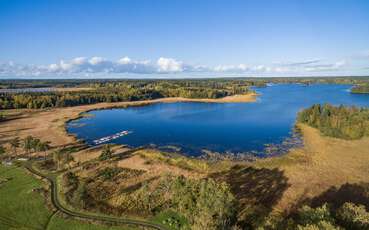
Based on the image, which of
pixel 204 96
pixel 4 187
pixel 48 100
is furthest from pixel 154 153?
pixel 204 96

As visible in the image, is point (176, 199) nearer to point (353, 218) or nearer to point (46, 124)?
point (353, 218)

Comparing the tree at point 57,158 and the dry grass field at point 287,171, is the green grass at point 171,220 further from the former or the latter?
the tree at point 57,158

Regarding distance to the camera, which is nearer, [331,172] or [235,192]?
[235,192]

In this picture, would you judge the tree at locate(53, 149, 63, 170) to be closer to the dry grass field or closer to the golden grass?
the dry grass field

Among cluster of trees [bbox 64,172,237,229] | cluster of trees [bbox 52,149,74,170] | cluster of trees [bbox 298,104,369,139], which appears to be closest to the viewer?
cluster of trees [bbox 64,172,237,229]

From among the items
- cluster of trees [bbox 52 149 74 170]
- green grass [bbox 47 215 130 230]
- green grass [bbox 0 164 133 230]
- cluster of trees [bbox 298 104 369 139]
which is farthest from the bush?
cluster of trees [bbox 298 104 369 139]

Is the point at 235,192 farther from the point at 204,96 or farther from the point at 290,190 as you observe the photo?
the point at 204,96

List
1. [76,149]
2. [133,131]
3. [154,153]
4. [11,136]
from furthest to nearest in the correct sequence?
[133,131], [11,136], [76,149], [154,153]
